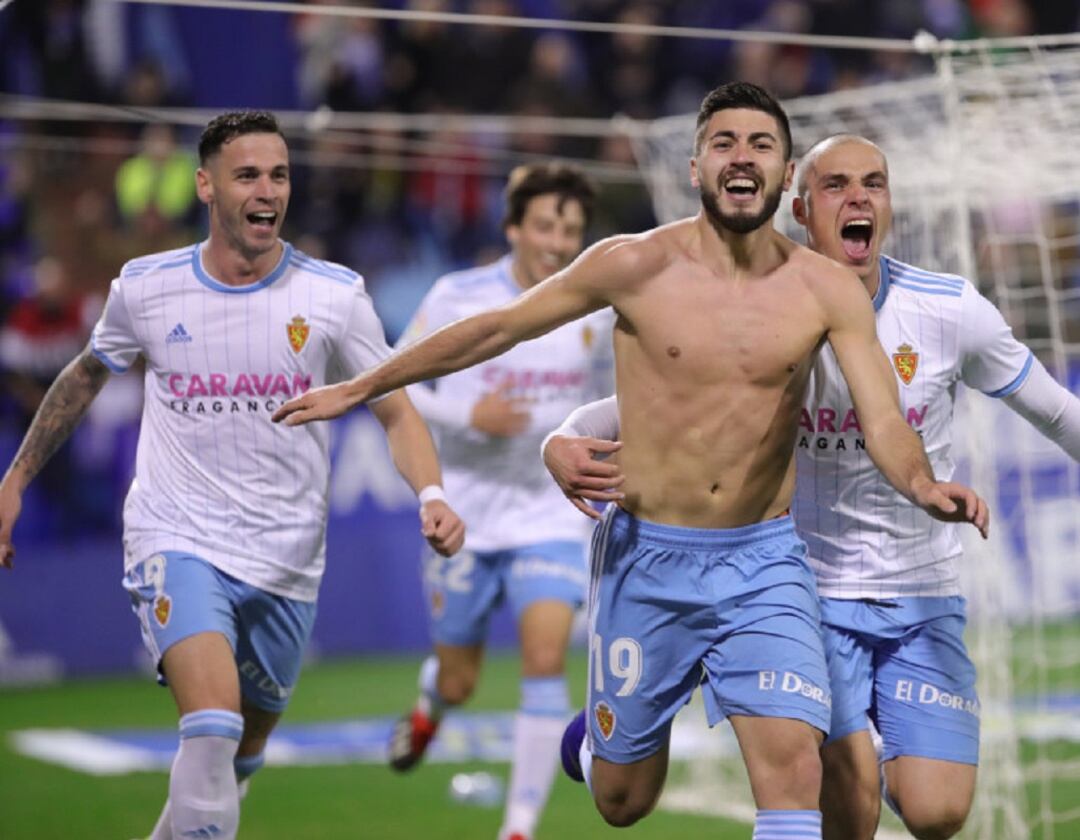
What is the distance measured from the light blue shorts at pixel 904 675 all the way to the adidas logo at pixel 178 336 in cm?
227

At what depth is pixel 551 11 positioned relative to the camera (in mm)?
19031

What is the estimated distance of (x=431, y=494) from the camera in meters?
6.29

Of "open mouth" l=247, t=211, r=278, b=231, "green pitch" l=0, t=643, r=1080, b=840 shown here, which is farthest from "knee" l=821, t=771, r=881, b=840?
"open mouth" l=247, t=211, r=278, b=231

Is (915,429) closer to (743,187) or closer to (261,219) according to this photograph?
(743,187)

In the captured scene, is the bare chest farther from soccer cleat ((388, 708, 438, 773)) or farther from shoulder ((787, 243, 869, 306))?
soccer cleat ((388, 708, 438, 773))

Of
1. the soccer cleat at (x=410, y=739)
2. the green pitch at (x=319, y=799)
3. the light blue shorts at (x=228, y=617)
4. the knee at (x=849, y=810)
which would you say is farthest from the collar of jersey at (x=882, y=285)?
the soccer cleat at (x=410, y=739)

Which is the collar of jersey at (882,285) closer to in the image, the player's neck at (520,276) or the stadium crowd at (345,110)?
the player's neck at (520,276)

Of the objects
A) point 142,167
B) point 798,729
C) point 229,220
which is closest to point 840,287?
point 798,729

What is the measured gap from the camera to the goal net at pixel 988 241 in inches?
315

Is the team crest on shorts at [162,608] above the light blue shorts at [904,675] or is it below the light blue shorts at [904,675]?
above

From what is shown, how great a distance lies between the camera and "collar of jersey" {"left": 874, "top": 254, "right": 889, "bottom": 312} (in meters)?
6.15

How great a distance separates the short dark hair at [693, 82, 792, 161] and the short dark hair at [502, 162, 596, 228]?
3095mm

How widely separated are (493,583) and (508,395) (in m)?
0.85

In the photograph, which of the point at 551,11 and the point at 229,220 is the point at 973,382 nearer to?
the point at 229,220
